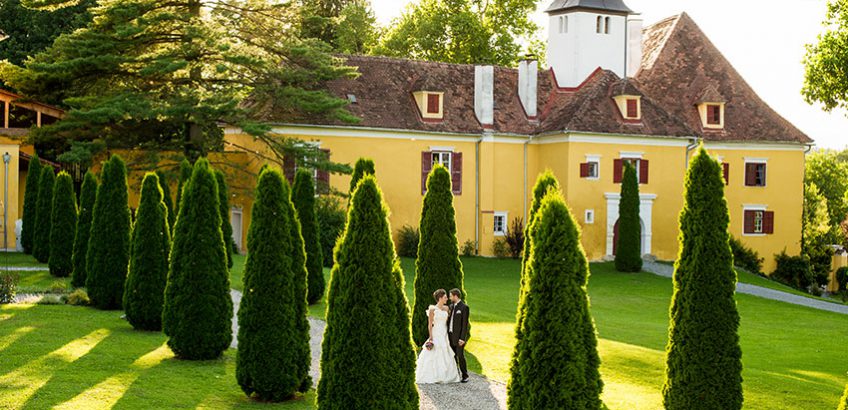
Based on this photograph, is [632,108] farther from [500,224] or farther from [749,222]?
[749,222]

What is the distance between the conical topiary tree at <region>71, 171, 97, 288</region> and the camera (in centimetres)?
2522

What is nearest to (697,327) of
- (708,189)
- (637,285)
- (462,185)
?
(708,189)

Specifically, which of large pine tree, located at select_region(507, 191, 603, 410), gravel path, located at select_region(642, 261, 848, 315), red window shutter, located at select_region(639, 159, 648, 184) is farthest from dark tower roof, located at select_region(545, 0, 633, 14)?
large pine tree, located at select_region(507, 191, 603, 410)

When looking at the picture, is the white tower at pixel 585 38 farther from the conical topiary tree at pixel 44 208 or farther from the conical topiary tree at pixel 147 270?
the conical topiary tree at pixel 147 270

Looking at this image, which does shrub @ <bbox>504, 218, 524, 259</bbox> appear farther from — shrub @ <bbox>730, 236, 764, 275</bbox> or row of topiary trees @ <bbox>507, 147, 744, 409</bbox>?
row of topiary trees @ <bbox>507, 147, 744, 409</bbox>

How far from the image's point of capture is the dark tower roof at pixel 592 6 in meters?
45.3

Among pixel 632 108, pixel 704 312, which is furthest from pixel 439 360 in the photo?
pixel 632 108

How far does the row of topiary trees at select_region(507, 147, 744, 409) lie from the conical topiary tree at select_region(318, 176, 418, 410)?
5.20ft

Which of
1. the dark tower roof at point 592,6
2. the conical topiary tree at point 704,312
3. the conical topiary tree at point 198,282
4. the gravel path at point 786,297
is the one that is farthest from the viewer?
the dark tower roof at point 592,6

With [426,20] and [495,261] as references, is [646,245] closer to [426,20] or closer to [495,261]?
[495,261]

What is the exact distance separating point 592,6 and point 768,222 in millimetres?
11937

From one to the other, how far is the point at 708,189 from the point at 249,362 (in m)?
6.77

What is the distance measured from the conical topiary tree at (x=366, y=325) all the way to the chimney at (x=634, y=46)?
37.2m

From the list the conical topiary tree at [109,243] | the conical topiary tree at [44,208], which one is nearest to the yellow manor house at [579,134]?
the conical topiary tree at [44,208]
